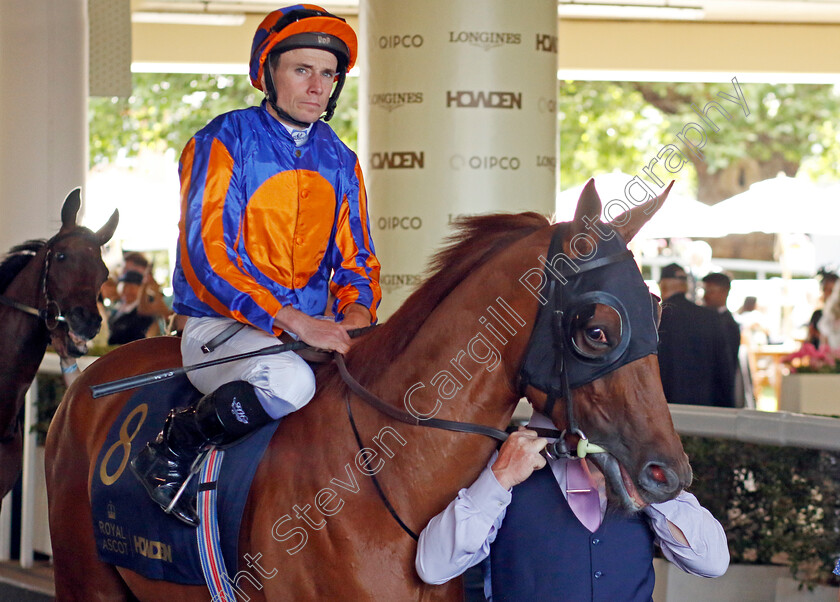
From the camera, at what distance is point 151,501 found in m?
2.50

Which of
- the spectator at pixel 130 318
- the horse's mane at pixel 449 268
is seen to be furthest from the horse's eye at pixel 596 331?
the spectator at pixel 130 318

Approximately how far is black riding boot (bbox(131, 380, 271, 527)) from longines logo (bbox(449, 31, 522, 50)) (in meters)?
2.94

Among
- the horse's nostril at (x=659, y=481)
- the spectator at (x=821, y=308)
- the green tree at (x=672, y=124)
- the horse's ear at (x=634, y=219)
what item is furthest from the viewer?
the green tree at (x=672, y=124)

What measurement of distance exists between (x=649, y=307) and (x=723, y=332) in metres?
4.42

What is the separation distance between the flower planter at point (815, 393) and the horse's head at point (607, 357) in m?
5.48

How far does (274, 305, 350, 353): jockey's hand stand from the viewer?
2289mm

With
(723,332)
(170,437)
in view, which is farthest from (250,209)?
(723,332)

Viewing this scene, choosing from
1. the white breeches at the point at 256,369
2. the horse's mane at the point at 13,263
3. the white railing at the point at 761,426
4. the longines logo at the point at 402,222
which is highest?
the longines logo at the point at 402,222

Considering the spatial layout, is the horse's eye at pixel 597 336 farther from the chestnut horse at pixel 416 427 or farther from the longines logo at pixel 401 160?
the longines logo at pixel 401 160

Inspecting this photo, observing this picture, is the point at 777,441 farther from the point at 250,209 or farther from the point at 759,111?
the point at 759,111

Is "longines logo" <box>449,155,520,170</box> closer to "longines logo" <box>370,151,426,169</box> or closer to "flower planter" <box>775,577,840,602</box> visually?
"longines logo" <box>370,151,426,169</box>

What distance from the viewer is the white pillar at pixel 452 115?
4816 millimetres

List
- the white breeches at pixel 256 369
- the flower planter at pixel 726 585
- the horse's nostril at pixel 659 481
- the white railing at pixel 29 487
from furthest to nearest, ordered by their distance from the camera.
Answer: the white railing at pixel 29 487, the flower planter at pixel 726 585, the white breeches at pixel 256 369, the horse's nostril at pixel 659 481

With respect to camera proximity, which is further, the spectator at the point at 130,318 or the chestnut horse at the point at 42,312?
the spectator at the point at 130,318
